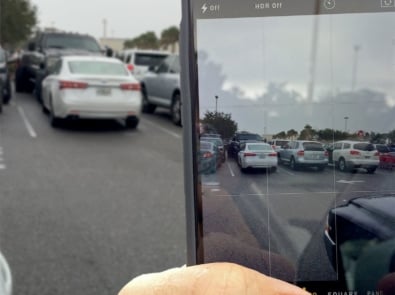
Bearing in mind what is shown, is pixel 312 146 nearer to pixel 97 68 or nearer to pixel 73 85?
pixel 73 85

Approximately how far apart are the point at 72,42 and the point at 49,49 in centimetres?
65

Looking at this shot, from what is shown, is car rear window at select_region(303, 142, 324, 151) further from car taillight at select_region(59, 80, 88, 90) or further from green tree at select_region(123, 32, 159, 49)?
green tree at select_region(123, 32, 159, 49)

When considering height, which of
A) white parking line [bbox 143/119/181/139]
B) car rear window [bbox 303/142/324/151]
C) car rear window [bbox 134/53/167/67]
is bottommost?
white parking line [bbox 143/119/181/139]

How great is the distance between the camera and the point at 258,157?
1.18 meters

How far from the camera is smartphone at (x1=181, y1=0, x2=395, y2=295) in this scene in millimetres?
1169

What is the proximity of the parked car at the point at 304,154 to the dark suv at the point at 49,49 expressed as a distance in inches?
484

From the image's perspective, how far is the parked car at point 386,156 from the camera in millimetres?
1194

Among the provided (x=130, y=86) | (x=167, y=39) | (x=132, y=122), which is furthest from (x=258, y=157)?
(x=167, y=39)

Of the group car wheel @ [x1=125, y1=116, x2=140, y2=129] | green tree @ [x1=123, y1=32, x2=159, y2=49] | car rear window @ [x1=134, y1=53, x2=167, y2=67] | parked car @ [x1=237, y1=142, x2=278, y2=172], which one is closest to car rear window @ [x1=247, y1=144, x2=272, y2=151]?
parked car @ [x1=237, y1=142, x2=278, y2=172]

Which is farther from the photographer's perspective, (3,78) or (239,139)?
(3,78)

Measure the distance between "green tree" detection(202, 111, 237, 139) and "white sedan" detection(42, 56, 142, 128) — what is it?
904 cm

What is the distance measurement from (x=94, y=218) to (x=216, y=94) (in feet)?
13.3

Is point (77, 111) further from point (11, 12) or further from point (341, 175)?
point (11, 12)

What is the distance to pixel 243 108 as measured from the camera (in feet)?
3.92
